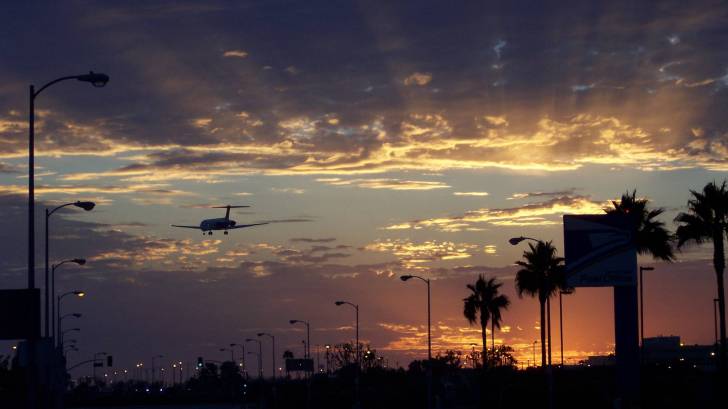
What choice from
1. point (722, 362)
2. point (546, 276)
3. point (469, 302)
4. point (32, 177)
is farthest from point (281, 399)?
point (32, 177)

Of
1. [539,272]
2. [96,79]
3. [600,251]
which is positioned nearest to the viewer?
[96,79]

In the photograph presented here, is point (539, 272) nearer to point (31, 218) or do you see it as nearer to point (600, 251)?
point (600, 251)

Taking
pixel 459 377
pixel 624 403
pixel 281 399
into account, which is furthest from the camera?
pixel 459 377

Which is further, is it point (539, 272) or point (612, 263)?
point (539, 272)

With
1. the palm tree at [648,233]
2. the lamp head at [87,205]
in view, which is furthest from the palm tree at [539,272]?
the lamp head at [87,205]

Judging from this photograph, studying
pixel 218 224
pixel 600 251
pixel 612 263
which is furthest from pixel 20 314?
pixel 218 224

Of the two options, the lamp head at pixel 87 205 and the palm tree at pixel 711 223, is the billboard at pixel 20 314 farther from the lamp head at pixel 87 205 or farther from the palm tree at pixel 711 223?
the palm tree at pixel 711 223

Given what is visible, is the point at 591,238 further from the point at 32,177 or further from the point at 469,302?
the point at 469,302
